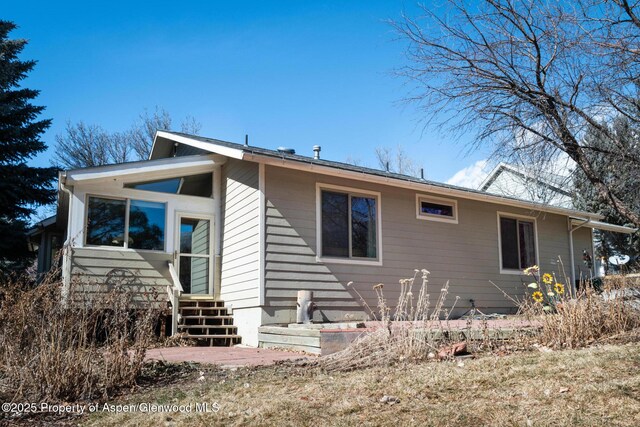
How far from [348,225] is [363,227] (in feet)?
1.16

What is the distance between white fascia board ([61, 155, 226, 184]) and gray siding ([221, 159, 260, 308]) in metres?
0.45

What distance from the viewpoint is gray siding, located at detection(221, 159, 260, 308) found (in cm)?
905

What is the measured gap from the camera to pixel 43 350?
14.7 ft

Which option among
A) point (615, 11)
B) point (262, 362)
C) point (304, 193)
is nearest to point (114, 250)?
point (304, 193)

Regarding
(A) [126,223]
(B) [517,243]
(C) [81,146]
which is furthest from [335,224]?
(C) [81,146]

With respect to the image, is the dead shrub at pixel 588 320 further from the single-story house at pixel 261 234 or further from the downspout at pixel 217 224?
the downspout at pixel 217 224

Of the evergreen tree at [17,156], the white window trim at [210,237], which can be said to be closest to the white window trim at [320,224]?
the white window trim at [210,237]

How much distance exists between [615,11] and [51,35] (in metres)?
16.9

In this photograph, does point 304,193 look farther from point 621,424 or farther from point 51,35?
point 51,35

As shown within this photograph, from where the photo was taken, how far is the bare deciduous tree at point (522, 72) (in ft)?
21.1

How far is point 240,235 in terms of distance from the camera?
973 cm

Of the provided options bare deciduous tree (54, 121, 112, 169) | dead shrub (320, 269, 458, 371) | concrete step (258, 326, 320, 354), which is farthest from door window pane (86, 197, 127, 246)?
bare deciduous tree (54, 121, 112, 169)

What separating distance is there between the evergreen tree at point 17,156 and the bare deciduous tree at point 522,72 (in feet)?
41.5

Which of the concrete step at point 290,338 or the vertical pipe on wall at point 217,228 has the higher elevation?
the vertical pipe on wall at point 217,228
